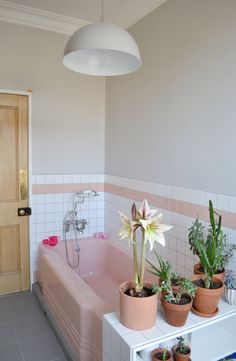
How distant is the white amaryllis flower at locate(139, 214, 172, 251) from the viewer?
129 cm

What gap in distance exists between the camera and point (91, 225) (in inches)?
134

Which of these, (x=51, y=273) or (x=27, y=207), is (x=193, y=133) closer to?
(x=51, y=273)

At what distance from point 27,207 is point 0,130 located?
2.70 ft

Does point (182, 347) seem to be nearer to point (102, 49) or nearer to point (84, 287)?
point (84, 287)

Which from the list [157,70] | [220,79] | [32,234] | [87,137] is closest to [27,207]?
[32,234]

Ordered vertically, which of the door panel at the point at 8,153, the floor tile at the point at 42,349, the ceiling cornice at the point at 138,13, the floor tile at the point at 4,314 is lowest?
the floor tile at the point at 42,349

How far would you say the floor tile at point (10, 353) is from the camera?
80.9 inches

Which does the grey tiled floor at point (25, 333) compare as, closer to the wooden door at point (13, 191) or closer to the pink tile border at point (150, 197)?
the wooden door at point (13, 191)

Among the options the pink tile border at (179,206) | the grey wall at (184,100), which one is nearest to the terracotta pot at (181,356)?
the pink tile border at (179,206)

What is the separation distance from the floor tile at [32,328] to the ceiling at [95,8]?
9.16 ft

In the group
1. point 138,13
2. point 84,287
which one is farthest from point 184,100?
point 84,287

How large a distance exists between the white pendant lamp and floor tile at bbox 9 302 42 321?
85.2 inches

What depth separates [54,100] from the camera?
10.1 feet

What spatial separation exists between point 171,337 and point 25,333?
1.54 metres
